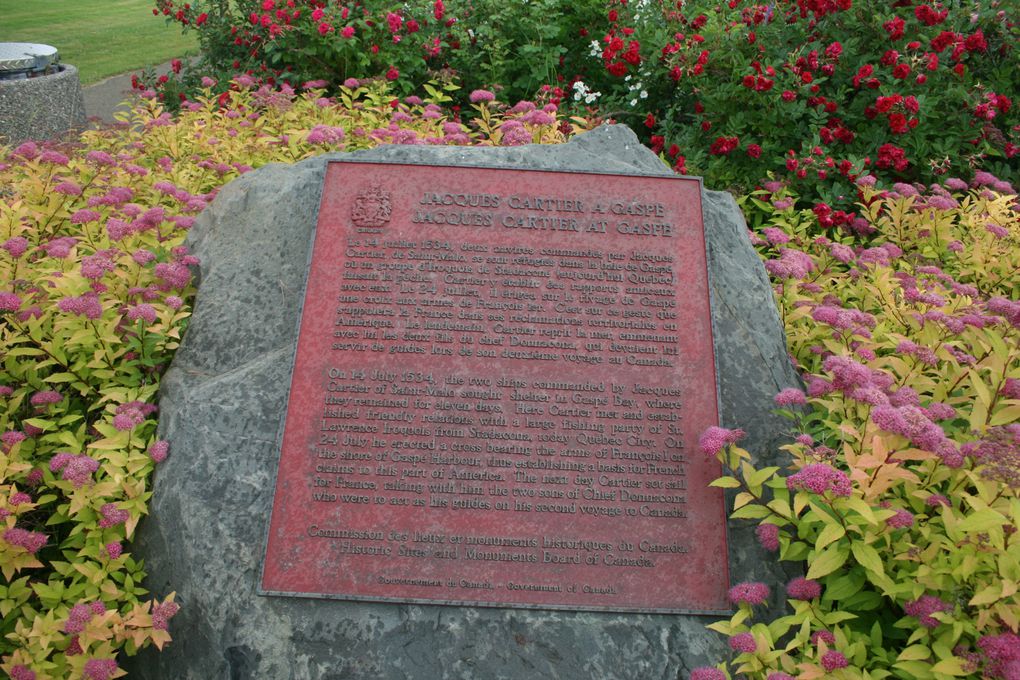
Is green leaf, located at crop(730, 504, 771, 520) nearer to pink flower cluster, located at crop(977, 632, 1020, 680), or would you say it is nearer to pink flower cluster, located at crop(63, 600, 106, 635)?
pink flower cluster, located at crop(977, 632, 1020, 680)

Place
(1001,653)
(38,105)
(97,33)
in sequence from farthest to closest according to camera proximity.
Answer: (97,33), (38,105), (1001,653)

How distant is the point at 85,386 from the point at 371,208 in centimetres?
142

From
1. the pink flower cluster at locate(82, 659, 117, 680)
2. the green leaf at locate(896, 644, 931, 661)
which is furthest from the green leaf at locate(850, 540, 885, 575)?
the pink flower cluster at locate(82, 659, 117, 680)

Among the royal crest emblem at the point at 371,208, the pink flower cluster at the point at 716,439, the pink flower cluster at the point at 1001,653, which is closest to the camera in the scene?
the pink flower cluster at the point at 1001,653

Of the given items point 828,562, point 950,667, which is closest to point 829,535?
point 828,562

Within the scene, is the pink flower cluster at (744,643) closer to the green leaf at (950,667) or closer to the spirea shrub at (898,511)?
the spirea shrub at (898,511)

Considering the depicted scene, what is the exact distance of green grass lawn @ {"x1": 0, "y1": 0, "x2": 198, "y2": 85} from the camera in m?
13.5

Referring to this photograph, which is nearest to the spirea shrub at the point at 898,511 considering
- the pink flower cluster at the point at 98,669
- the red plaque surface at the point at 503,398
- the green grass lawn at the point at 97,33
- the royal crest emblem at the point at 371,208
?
the red plaque surface at the point at 503,398

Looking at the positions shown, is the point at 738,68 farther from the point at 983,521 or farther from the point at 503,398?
the point at 983,521

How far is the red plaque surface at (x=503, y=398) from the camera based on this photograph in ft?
8.89

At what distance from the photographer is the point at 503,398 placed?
296 centimetres

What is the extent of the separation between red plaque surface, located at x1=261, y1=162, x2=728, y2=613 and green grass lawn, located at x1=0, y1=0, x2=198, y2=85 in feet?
33.8

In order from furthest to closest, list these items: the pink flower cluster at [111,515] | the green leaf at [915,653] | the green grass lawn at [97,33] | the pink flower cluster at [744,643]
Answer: the green grass lawn at [97,33], the pink flower cluster at [111,515], the pink flower cluster at [744,643], the green leaf at [915,653]

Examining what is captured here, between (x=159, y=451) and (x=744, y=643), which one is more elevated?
(x=744, y=643)
